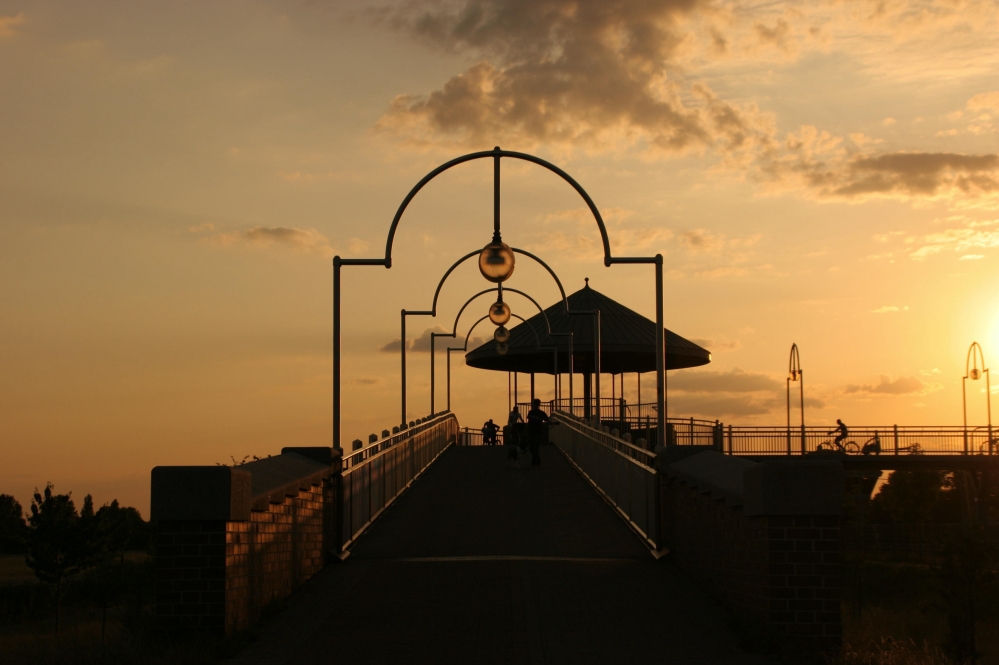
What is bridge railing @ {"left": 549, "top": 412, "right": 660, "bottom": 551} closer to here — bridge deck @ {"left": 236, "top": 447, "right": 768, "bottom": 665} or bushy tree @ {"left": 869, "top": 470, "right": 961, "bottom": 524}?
bridge deck @ {"left": 236, "top": 447, "right": 768, "bottom": 665}

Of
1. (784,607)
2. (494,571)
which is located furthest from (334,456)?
(784,607)

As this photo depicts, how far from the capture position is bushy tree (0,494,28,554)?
7769cm

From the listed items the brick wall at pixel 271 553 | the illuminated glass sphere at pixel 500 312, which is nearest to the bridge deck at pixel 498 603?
the brick wall at pixel 271 553

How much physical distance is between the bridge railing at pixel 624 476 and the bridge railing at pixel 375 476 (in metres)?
3.80

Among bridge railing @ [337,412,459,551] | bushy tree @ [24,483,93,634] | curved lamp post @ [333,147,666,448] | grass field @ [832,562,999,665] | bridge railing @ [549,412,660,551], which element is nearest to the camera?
bridge railing @ [549,412,660,551]

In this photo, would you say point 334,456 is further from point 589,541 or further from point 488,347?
point 488,347

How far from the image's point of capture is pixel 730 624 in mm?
10242

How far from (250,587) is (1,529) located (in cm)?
9857

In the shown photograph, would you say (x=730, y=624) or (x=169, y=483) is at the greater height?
(x=169, y=483)

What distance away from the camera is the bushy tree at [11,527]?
77688 millimetres

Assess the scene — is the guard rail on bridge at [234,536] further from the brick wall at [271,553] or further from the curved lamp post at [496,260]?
the curved lamp post at [496,260]

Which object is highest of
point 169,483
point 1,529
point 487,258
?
point 487,258

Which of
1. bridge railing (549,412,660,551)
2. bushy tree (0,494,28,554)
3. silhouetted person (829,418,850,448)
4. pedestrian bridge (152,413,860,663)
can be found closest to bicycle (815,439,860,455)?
silhouetted person (829,418,850,448)

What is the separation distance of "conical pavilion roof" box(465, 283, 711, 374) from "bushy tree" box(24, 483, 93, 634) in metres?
28.2
